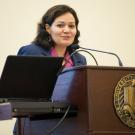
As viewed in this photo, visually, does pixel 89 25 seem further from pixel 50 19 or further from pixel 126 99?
pixel 126 99

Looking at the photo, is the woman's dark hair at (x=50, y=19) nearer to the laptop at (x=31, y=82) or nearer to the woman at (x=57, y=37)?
the woman at (x=57, y=37)

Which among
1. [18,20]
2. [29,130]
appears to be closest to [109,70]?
[29,130]

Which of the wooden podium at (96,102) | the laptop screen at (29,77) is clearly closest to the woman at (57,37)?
the laptop screen at (29,77)

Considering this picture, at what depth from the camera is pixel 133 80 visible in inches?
61.5

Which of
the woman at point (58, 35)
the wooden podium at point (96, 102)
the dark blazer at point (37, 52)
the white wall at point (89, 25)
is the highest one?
the white wall at point (89, 25)

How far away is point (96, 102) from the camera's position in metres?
1.49

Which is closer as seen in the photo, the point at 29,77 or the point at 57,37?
the point at 29,77

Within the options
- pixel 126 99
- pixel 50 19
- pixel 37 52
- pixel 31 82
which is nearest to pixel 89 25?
pixel 50 19

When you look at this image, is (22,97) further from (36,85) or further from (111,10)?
(111,10)

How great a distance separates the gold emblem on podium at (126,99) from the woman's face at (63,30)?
929 mm

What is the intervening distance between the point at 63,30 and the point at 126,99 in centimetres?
104

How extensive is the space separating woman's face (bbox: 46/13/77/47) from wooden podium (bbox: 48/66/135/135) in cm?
90

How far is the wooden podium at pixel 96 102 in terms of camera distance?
4.83 feet

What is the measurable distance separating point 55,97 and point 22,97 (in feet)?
0.62
